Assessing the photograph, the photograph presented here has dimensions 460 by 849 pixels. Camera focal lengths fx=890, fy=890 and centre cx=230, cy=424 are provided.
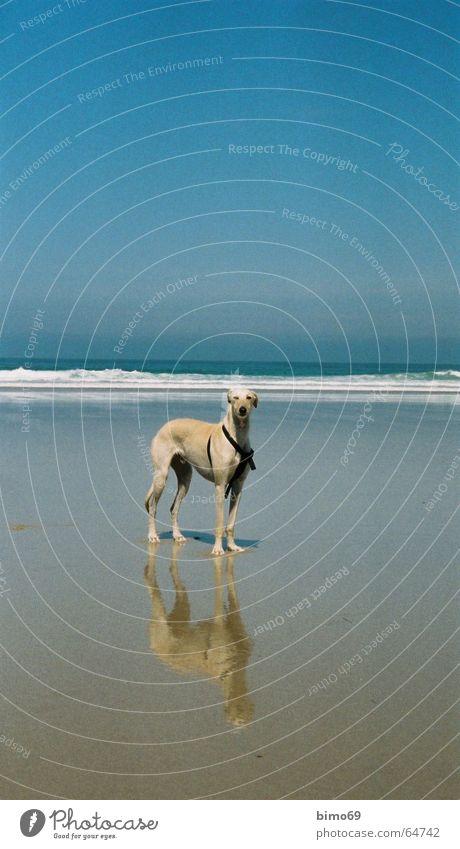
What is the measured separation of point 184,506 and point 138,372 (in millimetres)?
36955

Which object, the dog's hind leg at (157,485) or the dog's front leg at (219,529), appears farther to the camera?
the dog's hind leg at (157,485)

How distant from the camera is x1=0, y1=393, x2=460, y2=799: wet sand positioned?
196 inches

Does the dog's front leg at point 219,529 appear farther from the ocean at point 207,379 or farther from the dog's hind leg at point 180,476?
the ocean at point 207,379

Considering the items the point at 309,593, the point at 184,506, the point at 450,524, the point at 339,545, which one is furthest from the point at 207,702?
the point at 184,506

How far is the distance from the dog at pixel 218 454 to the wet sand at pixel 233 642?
15.4 inches

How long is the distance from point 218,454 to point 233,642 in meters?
3.80

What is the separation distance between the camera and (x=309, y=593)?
27.5ft

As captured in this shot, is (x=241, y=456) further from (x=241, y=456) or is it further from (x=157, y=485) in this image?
(x=157, y=485)

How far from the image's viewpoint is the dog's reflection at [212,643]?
597 centimetres
